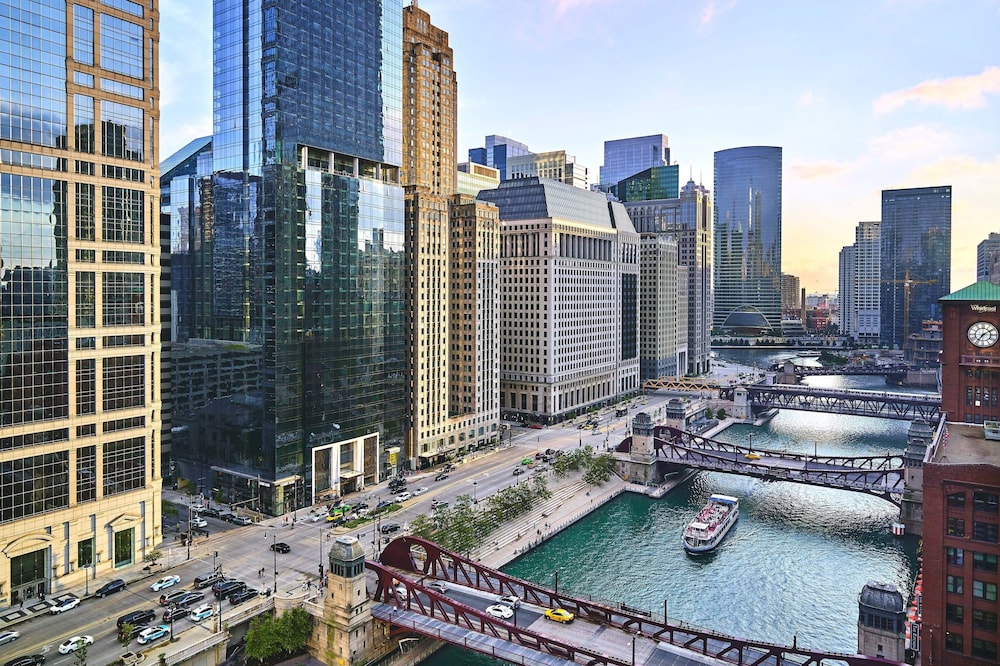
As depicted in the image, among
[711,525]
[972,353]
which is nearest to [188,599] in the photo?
[711,525]

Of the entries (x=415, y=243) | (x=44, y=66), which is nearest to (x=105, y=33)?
(x=44, y=66)

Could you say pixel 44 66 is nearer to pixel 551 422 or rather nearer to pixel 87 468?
pixel 87 468

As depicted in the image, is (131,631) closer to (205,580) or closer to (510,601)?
(205,580)

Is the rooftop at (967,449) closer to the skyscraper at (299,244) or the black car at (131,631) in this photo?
the black car at (131,631)

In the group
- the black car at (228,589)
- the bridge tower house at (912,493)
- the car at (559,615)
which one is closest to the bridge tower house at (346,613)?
the black car at (228,589)

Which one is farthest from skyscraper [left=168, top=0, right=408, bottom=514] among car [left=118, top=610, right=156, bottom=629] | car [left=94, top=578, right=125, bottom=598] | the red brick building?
the red brick building

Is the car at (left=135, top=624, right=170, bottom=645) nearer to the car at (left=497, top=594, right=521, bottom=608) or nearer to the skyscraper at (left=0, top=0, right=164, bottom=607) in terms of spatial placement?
the skyscraper at (left=0, top=0, right=164, bottom=607)
